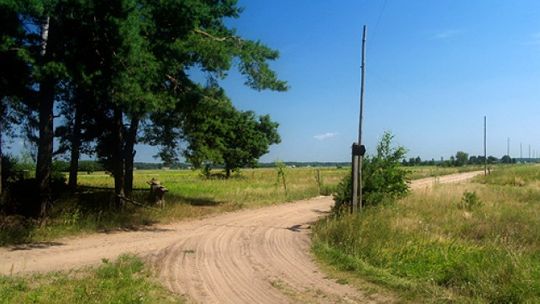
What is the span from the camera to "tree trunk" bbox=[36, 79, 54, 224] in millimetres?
15273

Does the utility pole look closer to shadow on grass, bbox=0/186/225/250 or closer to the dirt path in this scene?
the dirt path

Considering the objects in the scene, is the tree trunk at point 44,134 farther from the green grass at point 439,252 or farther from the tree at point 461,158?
the tree at point 461,158

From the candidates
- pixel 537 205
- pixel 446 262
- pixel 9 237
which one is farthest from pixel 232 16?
pixel 537 205

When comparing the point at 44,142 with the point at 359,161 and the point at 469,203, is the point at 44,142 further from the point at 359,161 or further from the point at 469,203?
the point at 469,203

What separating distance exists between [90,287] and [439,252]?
7399 mm

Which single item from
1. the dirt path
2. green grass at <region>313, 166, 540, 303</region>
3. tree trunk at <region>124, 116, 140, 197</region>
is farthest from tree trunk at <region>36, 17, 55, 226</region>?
green grass at <region>313, 166, 540, 303</region>

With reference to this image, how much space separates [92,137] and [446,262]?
17.3m

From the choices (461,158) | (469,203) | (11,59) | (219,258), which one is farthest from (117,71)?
(461,158)

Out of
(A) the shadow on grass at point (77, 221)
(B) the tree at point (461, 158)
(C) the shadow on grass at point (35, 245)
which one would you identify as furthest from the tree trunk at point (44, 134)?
(B) the tree at point (461, 158)

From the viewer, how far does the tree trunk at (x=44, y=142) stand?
15273 millimetres

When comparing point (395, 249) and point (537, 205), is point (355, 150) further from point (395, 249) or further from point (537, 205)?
point (537, 205)

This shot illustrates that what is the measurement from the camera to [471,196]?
75.4 ft

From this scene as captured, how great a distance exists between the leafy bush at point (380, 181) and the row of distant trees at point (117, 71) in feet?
14.2

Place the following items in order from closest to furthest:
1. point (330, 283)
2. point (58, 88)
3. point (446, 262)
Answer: point (330, 283) < point (446, 262) < point (58, 88)
